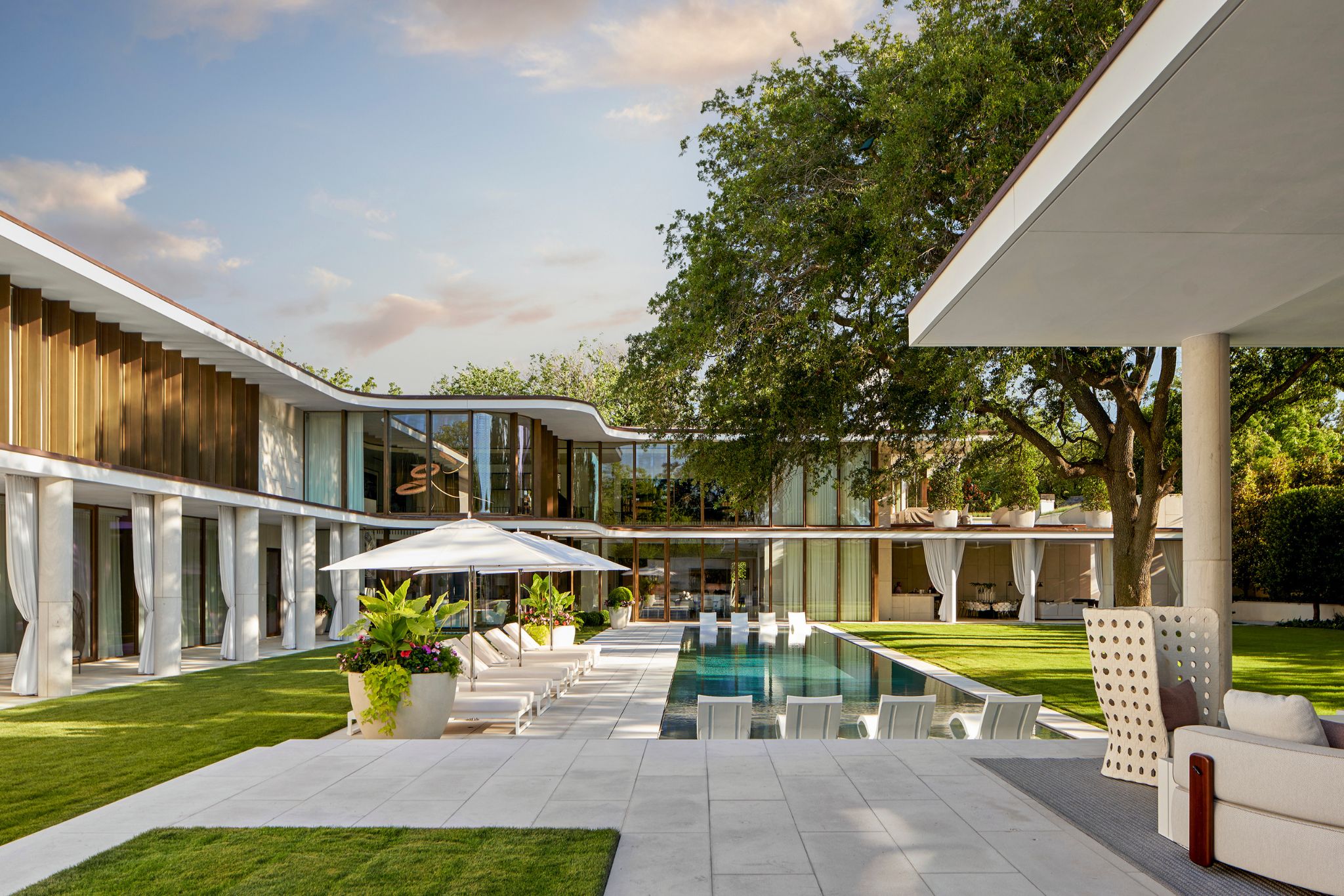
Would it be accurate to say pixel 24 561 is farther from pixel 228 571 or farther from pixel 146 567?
pixel 228 571

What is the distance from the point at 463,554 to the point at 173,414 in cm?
925

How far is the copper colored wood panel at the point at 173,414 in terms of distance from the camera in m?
17.0

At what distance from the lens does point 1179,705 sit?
6.63 metres

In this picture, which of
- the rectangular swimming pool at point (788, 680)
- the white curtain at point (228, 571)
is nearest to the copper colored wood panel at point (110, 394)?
the white curtain at point (228, 571)

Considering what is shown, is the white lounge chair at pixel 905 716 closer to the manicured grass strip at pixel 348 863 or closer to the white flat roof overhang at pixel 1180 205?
the white flat roof overhang at pixel 1180 205

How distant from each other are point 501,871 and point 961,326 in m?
5.43

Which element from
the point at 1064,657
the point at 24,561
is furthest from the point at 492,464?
the point at 1064,657

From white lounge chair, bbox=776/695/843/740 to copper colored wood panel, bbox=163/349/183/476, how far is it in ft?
40.7

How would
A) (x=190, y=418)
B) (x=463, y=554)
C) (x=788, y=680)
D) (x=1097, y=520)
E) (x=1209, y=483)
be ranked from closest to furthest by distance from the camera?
(x=1209, y=483) < (x=463, y=554) < (x=788, y=680) < (x=190, y=418) < (x=1097, y=520)

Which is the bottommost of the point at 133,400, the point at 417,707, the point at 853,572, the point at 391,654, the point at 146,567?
the point at 853,572

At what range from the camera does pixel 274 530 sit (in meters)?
24.8

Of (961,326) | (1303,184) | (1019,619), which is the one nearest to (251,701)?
(961,326)

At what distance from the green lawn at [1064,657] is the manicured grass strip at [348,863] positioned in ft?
26.2

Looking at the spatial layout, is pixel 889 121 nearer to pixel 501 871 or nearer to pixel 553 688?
pixel 553 688
